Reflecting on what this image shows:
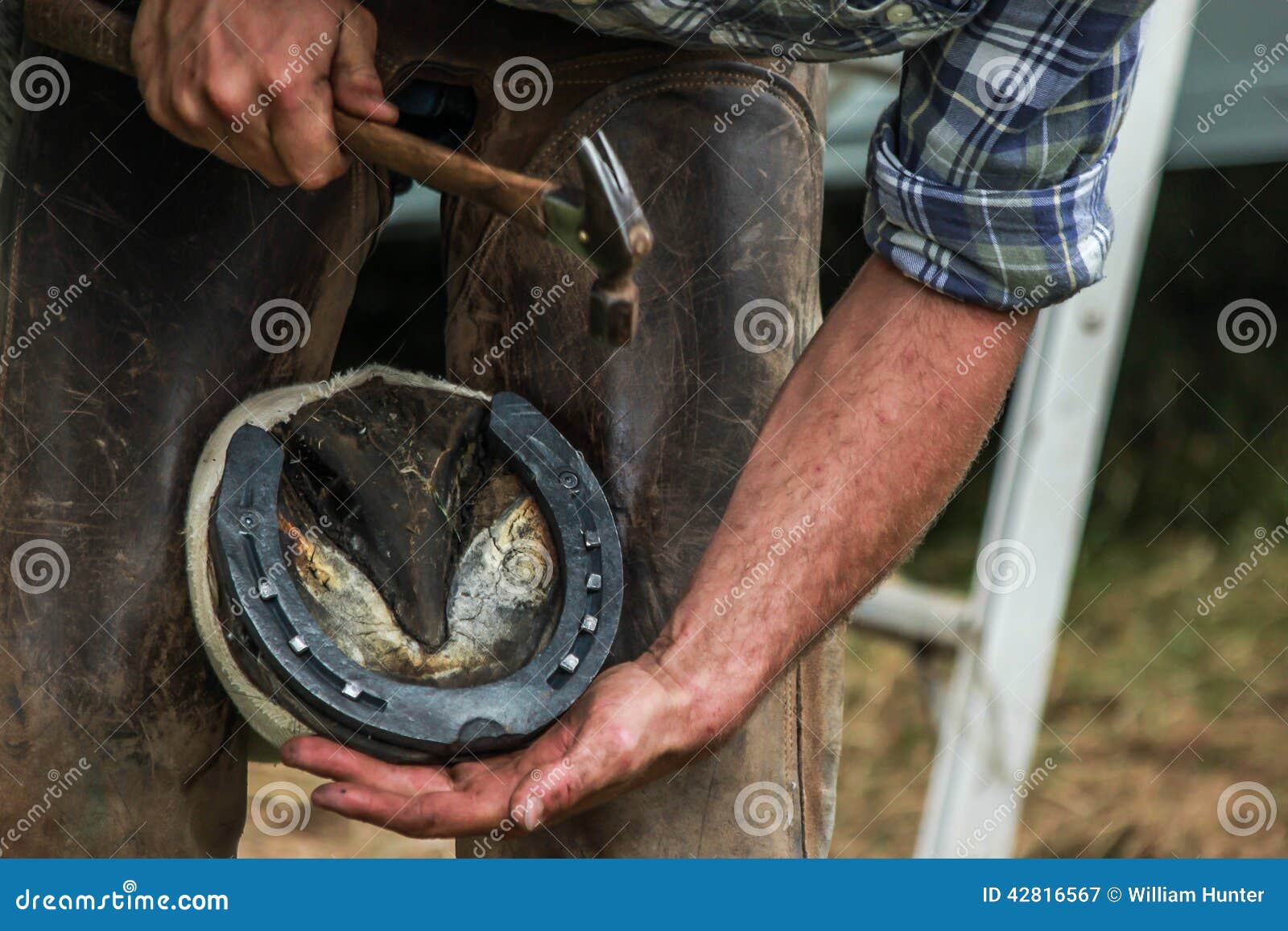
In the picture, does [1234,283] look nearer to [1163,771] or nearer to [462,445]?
[1163,771]

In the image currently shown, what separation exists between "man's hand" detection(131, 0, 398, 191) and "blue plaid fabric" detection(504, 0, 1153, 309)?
5.0 inches

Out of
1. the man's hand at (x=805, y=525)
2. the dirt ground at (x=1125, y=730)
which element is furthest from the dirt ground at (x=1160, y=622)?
the man's hand at (x=805, y=525)

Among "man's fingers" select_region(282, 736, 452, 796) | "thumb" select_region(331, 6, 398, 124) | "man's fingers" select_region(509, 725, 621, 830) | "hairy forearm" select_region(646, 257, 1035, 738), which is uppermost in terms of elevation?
"thumb" select_region(331, 6, 398, 124)

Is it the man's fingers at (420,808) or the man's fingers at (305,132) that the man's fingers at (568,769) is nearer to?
the man's fingers at (420,808)

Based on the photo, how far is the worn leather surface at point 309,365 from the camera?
0.98m

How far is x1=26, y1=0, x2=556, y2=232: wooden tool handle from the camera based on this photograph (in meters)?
0.76

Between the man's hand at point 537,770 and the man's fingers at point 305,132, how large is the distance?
0.32 metres

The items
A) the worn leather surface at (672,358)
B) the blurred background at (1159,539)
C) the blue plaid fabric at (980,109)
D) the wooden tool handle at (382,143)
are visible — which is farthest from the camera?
the blurred background at (1159,539)

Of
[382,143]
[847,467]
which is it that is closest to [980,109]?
[847,467]

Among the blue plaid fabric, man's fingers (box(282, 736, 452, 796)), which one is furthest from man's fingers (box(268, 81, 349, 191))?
A: man's fingers (box(282, 736, 452, 796))

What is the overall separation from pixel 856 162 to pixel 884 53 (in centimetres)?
101

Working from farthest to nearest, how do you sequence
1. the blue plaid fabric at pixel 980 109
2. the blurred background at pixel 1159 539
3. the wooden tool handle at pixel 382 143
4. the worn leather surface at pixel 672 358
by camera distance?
the blurred background at pixel 1159 539
the worn leather surface at pixel 672 358
the blue plaid fabric at pixel 980 109
the wooden tool handle at pixel 382 143

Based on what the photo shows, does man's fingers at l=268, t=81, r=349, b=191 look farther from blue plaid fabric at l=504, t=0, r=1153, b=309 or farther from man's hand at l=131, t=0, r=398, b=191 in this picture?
blue plaid fabric at l=504, t=0, r=1153, b=309

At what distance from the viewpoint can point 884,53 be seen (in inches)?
36.7
